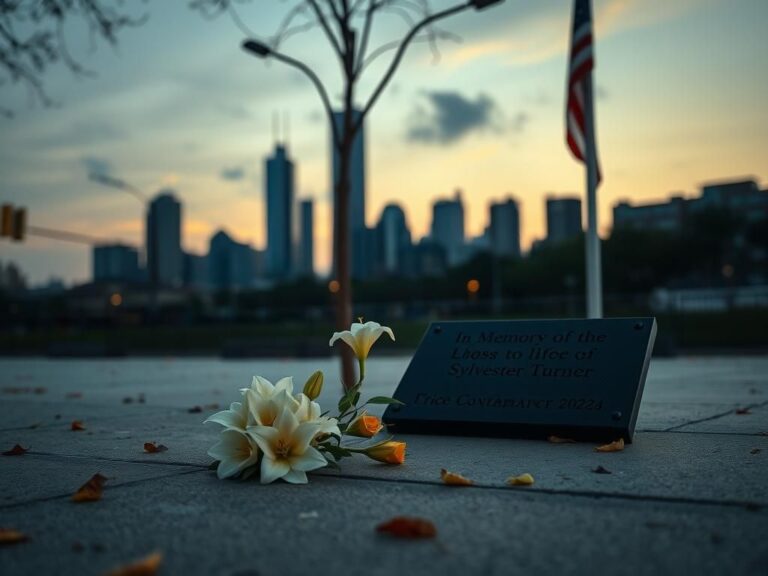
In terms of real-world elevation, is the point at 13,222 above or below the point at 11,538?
above

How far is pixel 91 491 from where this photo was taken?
338 cm

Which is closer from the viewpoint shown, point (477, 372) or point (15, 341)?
point (477, 372)

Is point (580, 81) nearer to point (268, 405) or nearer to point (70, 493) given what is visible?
point (268, 405)

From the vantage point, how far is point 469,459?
4297 mm

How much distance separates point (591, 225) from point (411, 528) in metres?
6.61

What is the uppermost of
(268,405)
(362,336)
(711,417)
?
(362,336)

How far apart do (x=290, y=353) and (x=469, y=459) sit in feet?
64.9

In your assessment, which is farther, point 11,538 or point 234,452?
point 234,452

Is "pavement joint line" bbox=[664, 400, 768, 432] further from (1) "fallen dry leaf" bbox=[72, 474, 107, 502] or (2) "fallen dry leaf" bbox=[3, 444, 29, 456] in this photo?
(2) "fallen dry leaf" bbox=[3, 444, 29, 456]

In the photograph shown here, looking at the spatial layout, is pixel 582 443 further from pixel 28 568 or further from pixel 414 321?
pixel 414 321

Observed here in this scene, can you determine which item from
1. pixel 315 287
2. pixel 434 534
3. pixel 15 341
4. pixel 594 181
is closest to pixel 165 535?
pixel 434 534

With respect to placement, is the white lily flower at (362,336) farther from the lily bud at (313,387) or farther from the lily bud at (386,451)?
the lily bud at (386,451)

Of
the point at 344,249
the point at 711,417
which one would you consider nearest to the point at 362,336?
the point at 711,417

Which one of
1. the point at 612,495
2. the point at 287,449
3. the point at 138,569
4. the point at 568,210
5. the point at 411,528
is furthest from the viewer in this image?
the point at 568,210
